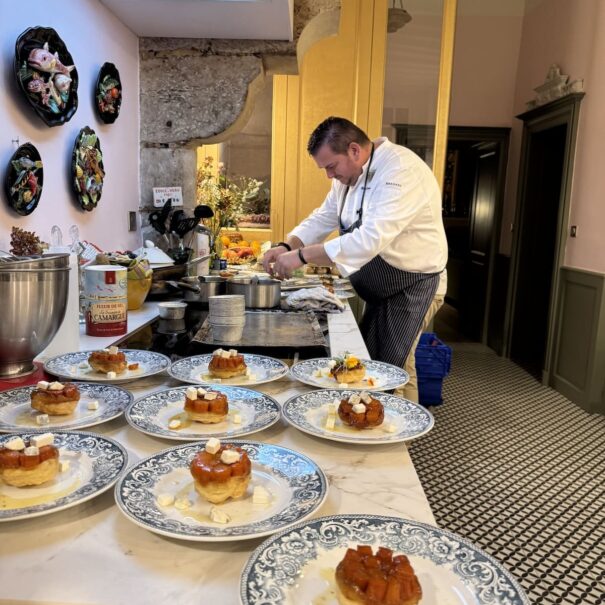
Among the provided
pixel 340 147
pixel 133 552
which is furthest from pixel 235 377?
pixel 340 147

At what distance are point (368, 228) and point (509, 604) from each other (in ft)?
5.79

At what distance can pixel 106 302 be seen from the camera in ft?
5.50

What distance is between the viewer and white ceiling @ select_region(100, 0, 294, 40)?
93.5 inches

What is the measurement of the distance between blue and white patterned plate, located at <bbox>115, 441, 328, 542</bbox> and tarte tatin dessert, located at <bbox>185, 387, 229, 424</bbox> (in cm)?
10

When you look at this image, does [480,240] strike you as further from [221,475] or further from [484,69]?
[221,475]

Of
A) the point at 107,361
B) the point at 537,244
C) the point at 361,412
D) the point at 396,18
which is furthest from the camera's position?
the point at 537,244

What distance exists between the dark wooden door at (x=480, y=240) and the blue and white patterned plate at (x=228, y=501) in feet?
17.7

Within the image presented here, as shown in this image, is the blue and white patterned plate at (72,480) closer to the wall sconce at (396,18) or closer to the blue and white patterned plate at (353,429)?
the blue and white patterned plate at (353,429)

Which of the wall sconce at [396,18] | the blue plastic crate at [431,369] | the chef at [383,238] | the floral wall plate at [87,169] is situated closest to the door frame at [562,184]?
the blue plastic crate at [431,369]

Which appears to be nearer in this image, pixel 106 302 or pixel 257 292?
pixel 106 302

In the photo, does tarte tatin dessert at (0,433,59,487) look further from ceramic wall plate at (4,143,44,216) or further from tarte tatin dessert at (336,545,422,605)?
ceramic wall plate at (4,143,44,216)

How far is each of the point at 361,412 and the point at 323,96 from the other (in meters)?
3.65

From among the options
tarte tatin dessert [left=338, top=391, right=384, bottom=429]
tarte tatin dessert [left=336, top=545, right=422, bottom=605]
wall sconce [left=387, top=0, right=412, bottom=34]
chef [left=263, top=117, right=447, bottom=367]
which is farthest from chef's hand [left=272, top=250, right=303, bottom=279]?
wall sconce [left=387, top=0, right=412, bottom=34]

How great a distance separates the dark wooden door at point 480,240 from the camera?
596cm
